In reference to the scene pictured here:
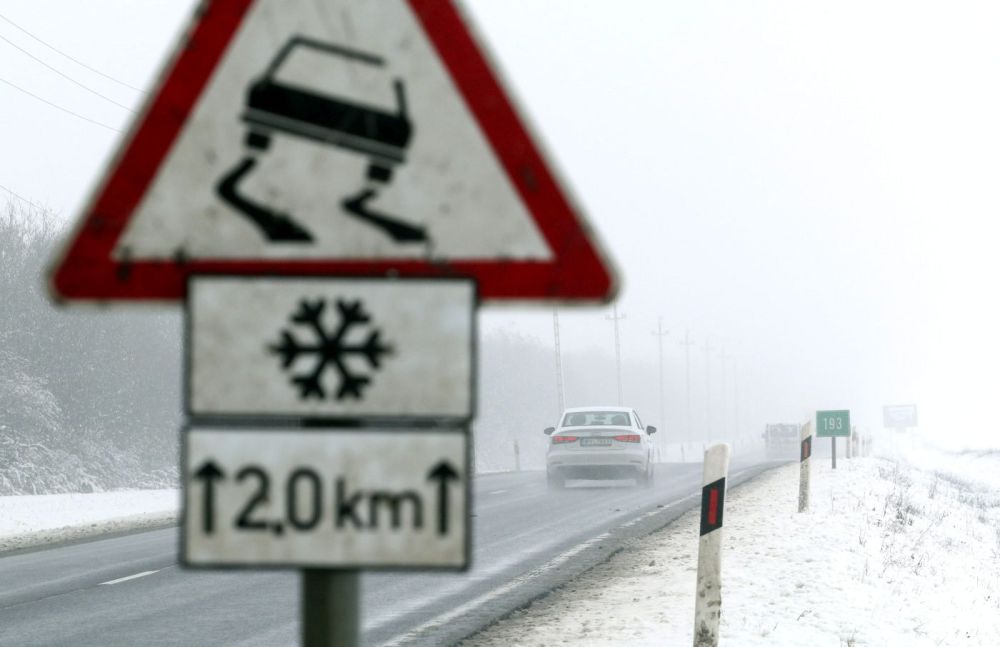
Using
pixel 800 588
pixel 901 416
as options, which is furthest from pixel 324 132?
pixel 901 416

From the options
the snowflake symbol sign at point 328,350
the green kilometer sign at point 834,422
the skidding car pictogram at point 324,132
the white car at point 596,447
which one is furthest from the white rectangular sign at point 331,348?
the green kilometer sign at point 834,422

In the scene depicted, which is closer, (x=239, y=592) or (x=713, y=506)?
(x=713, y=506)

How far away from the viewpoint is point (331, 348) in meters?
2.12

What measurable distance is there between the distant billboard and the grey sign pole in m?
101

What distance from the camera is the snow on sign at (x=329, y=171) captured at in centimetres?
217

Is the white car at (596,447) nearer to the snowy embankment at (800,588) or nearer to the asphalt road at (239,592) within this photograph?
the asphalt road at (239,592)

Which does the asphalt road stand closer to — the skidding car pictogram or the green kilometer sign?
the skidding car pictogram

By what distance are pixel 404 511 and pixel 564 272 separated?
0.52 meters

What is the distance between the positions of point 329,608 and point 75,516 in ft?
65.8

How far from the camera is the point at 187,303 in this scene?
2152 mm

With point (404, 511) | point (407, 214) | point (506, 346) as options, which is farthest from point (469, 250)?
point (506, 346)

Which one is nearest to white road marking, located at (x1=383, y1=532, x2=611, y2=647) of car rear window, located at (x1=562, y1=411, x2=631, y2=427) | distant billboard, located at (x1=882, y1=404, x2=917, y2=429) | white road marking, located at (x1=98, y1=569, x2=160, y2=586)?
white road marking, located at (x1=98, y1=569, x2=160, y2=586)

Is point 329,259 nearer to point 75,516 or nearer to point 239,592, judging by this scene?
point 239,592

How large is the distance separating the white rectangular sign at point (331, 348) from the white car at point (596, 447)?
23.0m
